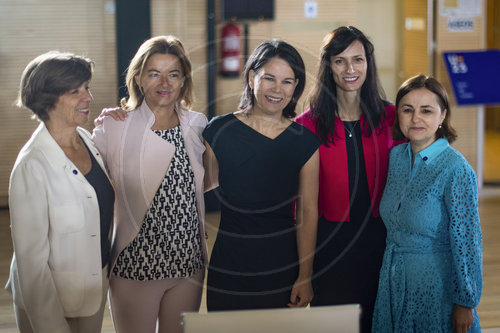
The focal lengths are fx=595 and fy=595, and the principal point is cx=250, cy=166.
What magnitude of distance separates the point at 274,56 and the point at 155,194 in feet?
1.90

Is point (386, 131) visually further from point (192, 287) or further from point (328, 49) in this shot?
point (192, 287)

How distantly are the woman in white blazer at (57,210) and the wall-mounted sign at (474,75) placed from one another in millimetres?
4584

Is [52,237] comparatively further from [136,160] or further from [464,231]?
[464,231]

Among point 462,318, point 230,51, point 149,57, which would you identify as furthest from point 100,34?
point 462,318

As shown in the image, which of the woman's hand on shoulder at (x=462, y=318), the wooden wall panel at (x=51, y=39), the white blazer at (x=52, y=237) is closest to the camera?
the white blazer at (x=52, y=237)

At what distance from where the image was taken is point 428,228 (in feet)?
5.95

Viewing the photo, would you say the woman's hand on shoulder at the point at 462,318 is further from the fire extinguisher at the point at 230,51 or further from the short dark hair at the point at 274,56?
the fire extinguisher at the point at 230,51

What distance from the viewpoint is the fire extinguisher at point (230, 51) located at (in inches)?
206

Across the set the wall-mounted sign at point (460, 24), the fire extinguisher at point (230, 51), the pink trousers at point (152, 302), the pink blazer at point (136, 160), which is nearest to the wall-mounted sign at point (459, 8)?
the wall-mounted sign at point (460, 24)

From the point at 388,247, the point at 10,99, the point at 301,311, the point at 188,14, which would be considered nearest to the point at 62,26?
the point at 10,99

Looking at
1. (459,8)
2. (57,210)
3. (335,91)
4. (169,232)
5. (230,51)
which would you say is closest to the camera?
(57,210)

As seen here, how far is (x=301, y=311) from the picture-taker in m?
1.28

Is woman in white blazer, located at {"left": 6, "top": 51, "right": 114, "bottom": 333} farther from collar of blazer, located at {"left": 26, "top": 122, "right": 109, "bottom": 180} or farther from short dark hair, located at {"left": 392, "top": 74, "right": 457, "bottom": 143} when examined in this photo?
short dark hair, located at {"left": 392, "top": 74, "right": 457, "bottom": 143}

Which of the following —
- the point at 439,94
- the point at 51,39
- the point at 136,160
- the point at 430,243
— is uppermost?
the point at 51,39
